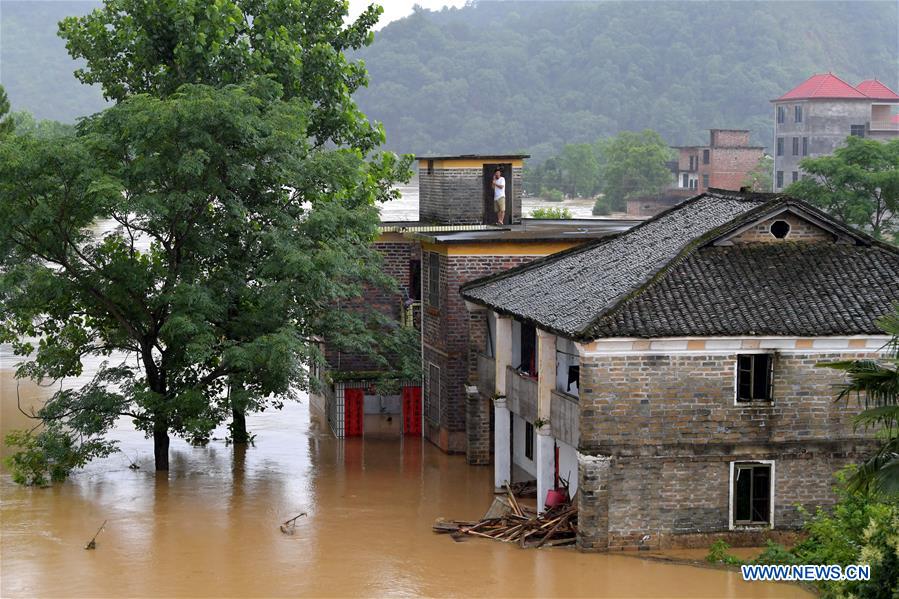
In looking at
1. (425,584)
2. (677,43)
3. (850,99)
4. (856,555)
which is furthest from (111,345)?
(677,43)

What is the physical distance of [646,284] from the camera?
2572 centimetres

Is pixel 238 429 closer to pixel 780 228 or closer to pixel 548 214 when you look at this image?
pixel 780 228

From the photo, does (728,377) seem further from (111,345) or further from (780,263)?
(111,345)

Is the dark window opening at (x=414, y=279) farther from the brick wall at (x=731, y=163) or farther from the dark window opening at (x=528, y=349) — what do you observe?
the brick wall at (x=731, y=163)

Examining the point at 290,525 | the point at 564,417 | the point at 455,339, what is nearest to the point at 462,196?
the point at 455,339

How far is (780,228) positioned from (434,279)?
40.3ft

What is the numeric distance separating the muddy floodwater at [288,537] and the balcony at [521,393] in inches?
99.7

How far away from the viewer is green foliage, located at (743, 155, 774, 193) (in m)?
112

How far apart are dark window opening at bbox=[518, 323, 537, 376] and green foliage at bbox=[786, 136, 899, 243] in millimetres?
33672

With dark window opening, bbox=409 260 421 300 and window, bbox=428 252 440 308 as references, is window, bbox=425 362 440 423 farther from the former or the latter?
dark window opening, bbox=409 260 421 300

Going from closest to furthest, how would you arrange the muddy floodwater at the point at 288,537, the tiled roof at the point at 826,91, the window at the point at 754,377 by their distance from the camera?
the muddy floodwater at the point at 288,537, the window at the point at 754,377, the tiled roof at the point at 826,91

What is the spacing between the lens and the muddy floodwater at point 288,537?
23969mm

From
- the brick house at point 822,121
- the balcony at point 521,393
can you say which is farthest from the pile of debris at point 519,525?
the brick house at point 822,121

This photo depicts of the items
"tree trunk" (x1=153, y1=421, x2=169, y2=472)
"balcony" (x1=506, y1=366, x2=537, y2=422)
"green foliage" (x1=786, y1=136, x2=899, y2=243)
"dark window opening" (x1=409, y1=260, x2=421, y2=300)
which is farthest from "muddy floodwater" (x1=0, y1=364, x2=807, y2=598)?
"green foliage" (x1=786, y1=136, x2=899, y2=243)
